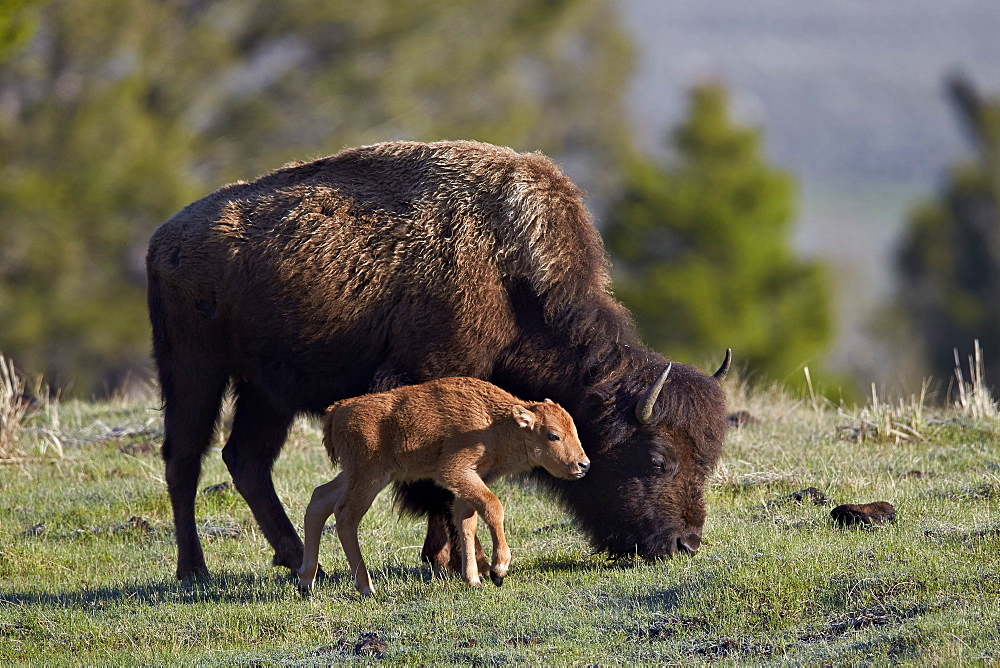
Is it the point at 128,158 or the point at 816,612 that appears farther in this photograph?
the point at 128,158

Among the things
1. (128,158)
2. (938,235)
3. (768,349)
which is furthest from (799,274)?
(128,158)

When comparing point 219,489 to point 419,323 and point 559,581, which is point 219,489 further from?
point 559,581

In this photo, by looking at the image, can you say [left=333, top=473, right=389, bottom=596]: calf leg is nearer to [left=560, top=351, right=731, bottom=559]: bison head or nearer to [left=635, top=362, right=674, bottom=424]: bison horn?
[left=560, top=351, right=731, bottom=559]: bison head

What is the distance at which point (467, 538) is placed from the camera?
6.88 meters

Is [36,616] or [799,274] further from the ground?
[36,616]

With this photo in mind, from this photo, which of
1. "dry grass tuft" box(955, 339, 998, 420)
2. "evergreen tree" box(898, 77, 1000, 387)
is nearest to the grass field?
"dry grass tuft" box(955, 339, 998, 420)

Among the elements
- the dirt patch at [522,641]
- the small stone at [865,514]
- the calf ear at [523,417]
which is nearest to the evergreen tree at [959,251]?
the small stone at [865,514]

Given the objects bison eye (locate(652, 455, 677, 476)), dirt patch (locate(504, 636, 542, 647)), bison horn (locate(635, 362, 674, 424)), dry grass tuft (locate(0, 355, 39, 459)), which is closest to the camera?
dirt patch (locate(504, 636, 542, 647))

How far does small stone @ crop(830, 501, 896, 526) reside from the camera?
745cm

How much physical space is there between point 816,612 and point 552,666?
1.34 m

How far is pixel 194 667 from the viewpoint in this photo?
5.83m

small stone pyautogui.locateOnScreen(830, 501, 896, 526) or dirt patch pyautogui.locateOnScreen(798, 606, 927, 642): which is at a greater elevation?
dirt patch pyautogui.locateOnScreen(798, 606, 927, 642)

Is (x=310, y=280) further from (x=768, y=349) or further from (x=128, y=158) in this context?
(x=768, y=349)

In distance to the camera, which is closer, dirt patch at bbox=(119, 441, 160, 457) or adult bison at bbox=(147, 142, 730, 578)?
adult bison at bbox=(147, 142, 730, 578)
